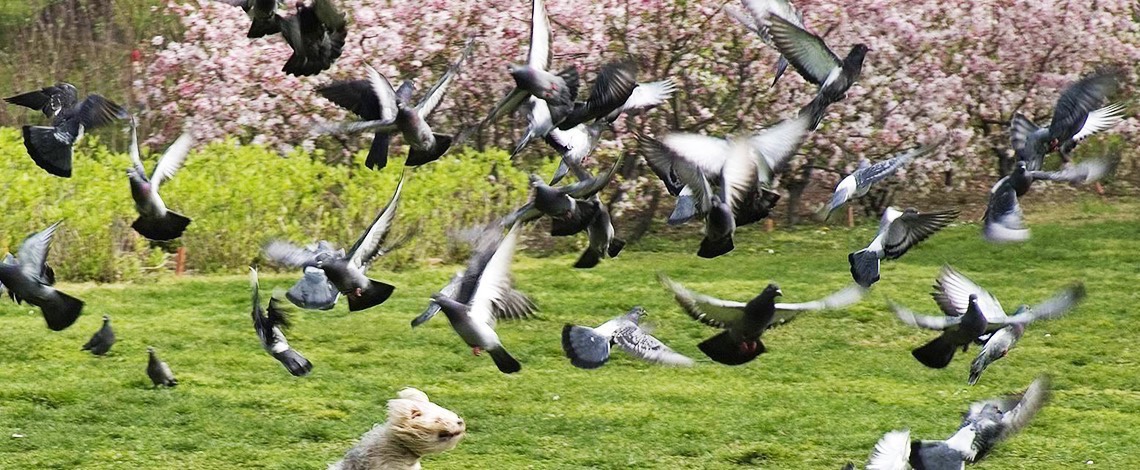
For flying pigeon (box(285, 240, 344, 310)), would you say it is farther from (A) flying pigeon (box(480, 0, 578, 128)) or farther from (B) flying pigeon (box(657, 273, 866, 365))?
(B) flying pigeon (box(657, 273, 866, 365))

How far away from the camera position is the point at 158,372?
7.55 m

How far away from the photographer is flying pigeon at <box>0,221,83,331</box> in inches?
215

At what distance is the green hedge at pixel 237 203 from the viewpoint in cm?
981

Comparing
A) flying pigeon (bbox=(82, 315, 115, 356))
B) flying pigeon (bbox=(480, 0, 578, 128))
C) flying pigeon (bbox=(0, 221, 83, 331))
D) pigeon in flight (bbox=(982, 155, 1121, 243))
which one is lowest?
flying pigeon (bbox=(82, 315, 115, 356))

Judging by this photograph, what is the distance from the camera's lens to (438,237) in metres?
10.8

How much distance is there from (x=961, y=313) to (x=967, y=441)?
2.38 feet

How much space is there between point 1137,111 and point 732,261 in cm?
434

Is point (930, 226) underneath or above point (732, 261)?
above

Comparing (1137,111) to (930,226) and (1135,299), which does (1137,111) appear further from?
(930,226)

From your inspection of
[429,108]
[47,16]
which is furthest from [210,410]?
[47,16]

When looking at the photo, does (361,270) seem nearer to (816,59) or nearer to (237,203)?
(816,59)

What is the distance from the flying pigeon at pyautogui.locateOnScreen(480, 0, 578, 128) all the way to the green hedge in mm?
4764

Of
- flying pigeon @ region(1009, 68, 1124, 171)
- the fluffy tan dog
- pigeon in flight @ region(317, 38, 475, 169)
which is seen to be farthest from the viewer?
flying pigeon @ region(1009, 68, 1124, 171)

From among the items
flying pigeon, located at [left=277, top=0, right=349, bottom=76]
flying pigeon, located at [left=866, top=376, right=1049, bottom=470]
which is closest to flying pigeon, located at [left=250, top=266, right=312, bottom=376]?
flying pigeon, located at [left=277, top=0, right=349, bottom=76]
